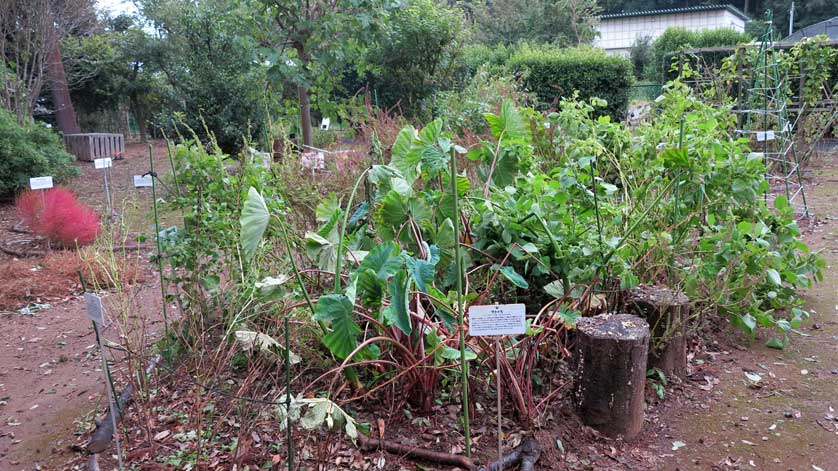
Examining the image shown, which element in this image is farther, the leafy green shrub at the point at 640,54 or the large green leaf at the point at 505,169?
the leafy green shrub at the point at 640,54

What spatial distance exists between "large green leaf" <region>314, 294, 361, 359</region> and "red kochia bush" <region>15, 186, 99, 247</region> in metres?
4.10

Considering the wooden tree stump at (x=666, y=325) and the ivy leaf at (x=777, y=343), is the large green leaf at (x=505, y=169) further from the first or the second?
the ivy leaf at (x=777, y=343)

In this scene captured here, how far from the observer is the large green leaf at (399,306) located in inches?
85.0

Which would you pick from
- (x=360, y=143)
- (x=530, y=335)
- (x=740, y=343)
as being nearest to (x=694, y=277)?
(x=740, y=343)

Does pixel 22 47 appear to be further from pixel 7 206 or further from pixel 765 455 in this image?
pixel 765 455

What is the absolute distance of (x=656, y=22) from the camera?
24.5 metres

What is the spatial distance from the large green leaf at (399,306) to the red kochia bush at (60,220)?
423cm

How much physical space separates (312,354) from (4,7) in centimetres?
899

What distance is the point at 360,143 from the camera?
602cm

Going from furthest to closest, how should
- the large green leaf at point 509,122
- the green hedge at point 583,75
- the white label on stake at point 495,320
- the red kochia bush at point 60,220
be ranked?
the green hedge at point 583,75 → the red kochia bush at point 60,220 → the large green leaf at point 509,122 → the white label on stake at point 495,320

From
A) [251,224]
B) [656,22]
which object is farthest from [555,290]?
[656,22]

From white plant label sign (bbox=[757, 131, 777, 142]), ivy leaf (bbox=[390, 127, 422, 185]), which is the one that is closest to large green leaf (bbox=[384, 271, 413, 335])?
ivy leaf (bbox=[390, 127, 422, 185])

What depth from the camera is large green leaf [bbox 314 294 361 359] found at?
2.12 meters

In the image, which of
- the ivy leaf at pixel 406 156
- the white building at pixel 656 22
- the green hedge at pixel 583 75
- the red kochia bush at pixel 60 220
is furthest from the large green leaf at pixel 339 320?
the white building at pixel 656 22
